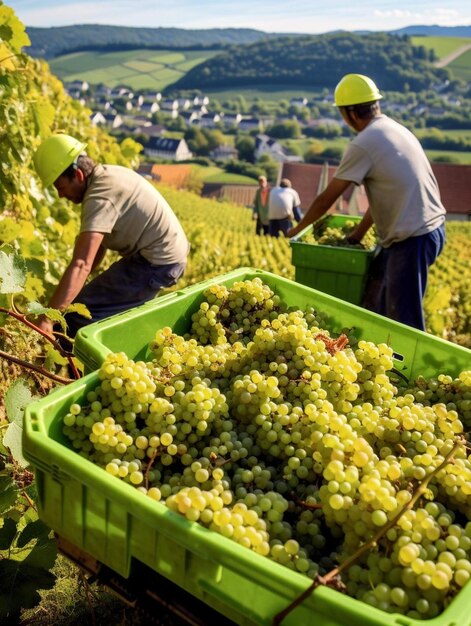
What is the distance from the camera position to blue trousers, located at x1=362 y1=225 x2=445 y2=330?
388 cm

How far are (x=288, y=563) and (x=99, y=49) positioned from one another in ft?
623

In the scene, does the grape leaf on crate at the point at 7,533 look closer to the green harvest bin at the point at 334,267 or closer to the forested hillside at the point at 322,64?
the green harvest bin at the point at 334,267

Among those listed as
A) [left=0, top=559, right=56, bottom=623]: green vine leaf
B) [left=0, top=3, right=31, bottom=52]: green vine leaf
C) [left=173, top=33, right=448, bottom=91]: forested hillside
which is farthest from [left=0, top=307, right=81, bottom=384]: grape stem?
[left=173, top=33, right=448, bottom=91]: forested hillside

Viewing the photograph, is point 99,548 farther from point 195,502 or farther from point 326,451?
point 326,451

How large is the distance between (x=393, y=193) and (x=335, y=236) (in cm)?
63

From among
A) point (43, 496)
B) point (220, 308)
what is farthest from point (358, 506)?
point (220, 308)

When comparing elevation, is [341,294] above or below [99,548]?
below

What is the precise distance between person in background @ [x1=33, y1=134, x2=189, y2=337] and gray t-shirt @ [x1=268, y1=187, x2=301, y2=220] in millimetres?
6774

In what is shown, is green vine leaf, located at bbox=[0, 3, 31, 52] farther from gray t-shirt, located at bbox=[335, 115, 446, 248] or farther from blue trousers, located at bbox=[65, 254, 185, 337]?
gray t-shirt, located at bbox=[335, 115, 446, 248]

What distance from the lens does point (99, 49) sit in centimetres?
17062

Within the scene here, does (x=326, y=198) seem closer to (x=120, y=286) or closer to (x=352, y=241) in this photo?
(x=352, y=241)

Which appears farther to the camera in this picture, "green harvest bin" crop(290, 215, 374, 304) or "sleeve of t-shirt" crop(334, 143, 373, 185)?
"green harvest bin" crop(290, 215, 374, 304)

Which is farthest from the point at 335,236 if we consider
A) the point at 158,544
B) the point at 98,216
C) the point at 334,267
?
the point at 158,544

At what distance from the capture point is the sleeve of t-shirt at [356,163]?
3.77 metres
